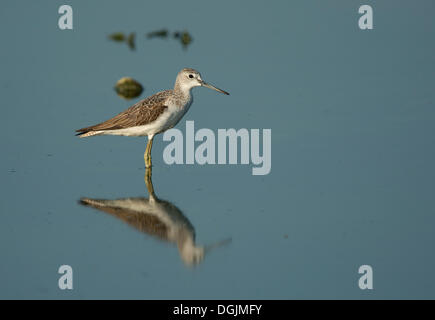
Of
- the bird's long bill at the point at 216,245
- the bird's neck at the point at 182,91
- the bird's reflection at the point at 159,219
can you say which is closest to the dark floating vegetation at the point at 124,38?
the bird's neck at the point at 182,91

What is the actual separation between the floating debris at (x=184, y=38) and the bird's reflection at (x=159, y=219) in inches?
326

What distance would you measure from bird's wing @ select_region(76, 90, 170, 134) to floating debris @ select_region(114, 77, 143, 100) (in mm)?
3106

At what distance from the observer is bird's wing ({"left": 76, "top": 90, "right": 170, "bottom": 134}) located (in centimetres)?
1484

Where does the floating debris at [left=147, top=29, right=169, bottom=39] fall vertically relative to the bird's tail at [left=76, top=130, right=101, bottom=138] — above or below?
above

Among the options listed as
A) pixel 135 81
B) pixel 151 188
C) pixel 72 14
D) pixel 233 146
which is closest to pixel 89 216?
pixel 151 188

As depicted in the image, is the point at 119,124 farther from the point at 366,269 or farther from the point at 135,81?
the point at 366,269

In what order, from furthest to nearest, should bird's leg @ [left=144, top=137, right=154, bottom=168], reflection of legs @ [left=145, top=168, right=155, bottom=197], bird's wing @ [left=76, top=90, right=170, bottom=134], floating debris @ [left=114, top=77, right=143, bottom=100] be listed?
floating debris @ [left=114, top=77, right=143, bottom=100], bird's wing @ [left=76, top=90, right=170, bottom=134], bird's leg @ [left=144, top=137, right=154, bottom=168], reflection of legs @ [left=145, top=168, right=155, bottom=197]

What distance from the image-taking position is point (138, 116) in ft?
48.9

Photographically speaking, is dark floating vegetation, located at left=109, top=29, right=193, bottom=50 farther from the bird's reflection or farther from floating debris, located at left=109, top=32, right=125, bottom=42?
the bird's reflection

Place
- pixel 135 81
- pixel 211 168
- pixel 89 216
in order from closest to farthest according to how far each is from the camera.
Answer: pixel 89 216
pixel 211 168
pixel 135 81

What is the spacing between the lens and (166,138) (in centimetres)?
1620

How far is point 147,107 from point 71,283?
5.57 metres

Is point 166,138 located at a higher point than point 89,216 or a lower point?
higher

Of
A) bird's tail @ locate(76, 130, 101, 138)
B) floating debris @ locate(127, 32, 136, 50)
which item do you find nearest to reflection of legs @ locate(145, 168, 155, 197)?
bird's tail @ locate(76, 130, 101, 138)
